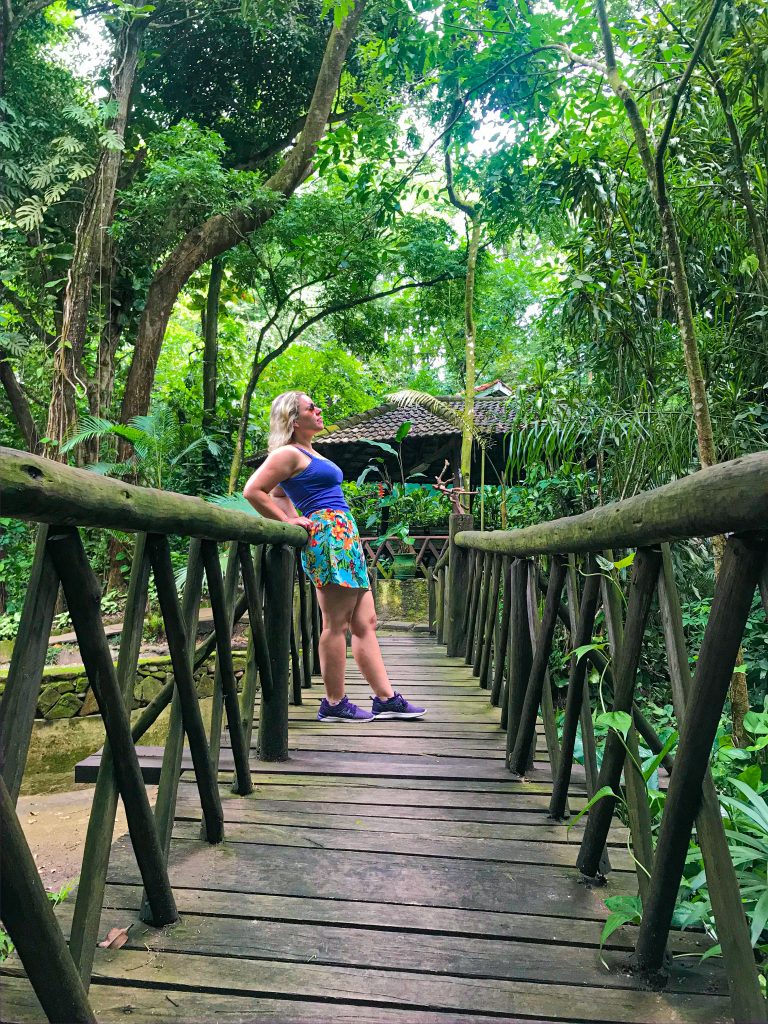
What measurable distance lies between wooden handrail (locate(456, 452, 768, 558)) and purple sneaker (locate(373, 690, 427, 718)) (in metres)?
1.66

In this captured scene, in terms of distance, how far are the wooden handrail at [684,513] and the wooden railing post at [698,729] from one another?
2.6 inches

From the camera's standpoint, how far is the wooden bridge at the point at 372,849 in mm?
1061

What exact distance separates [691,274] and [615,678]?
4.14m

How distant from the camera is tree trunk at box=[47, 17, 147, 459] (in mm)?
8406

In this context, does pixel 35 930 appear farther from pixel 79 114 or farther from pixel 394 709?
pixel 79 114

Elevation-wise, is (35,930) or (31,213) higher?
(31,213)

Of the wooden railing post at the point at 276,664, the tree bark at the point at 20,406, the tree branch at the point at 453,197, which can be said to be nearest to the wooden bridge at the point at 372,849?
the wooden railing post at the point at 276,664

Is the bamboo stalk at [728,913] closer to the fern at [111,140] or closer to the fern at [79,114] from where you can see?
the fern at [111,140]

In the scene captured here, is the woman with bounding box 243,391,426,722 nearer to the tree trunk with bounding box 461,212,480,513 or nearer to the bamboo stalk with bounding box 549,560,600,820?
the bamboo stalk with bounding box 549,560,600,820

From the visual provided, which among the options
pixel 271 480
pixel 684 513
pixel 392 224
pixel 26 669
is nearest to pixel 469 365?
pixel 392 224

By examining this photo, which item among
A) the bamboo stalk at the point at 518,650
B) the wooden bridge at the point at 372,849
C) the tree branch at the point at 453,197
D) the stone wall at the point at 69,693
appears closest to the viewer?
the wooden bridge at the point at 372,849

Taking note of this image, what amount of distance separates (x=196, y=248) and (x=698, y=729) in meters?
9.46

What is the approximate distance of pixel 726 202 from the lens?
3.79 m

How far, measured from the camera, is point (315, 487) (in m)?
3.04
